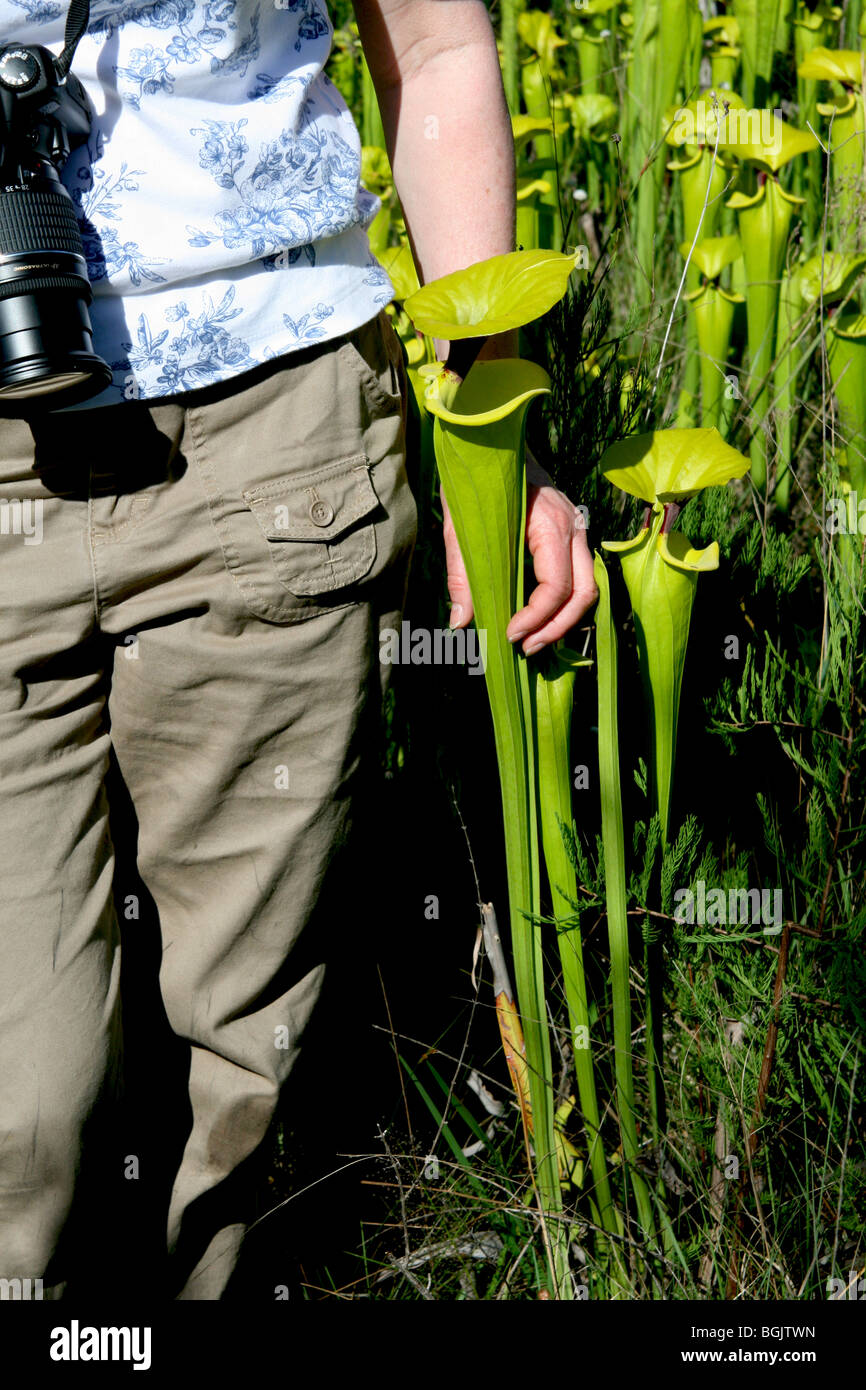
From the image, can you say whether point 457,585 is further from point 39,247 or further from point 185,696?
point 39,247

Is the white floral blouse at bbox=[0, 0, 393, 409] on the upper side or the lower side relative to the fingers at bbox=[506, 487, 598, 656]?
upper

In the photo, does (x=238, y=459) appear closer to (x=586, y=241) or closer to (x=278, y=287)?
(x=278, y=287)

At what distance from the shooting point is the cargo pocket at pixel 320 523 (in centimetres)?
82

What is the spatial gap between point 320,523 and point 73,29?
0.36 metres

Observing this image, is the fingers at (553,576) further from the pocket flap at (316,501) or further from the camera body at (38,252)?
the camera body at (38,252)

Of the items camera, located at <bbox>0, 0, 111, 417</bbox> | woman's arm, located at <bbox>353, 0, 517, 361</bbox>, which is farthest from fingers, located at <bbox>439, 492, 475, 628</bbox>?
camera, located at <bbox>0, 0, 111, 417</bbox>

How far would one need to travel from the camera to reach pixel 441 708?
4.43 feet

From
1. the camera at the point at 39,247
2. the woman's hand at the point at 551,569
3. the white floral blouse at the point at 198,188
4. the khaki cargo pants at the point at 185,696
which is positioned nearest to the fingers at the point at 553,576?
the woman's hand at the point at 551,569

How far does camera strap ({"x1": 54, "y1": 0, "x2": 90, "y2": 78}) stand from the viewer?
70 centimetres

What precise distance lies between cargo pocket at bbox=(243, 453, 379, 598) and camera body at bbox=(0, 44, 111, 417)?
0.16m

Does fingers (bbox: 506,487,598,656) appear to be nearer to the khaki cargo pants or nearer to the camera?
the khaki cargo pants

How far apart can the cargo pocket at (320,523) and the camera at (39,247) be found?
0.52 ft

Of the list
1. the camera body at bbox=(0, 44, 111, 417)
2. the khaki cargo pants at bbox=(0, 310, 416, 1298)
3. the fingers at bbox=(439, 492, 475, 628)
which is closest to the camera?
the camera body at bbox=(0, 44, 111, 417)

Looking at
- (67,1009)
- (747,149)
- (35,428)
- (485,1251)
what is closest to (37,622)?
(35,428)
